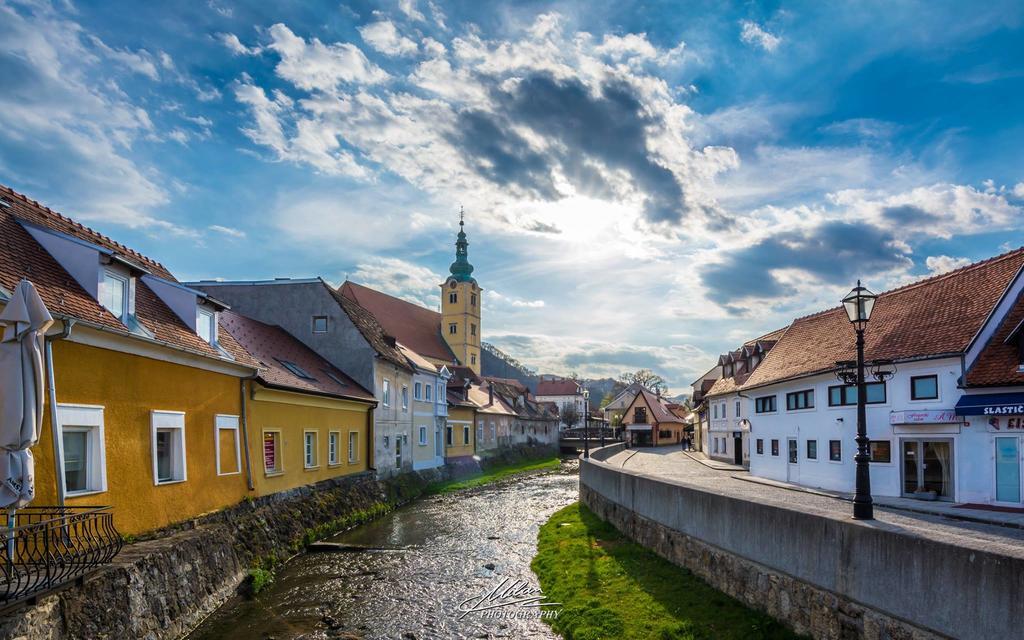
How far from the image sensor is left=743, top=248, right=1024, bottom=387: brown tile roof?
62.5ft

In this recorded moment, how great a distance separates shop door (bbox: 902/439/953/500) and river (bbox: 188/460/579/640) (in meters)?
11.8

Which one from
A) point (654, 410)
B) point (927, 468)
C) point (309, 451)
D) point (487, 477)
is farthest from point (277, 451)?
point (654, 410)

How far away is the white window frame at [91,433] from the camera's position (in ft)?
33.6

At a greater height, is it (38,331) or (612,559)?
(38,331)

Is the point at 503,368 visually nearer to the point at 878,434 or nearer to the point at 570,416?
the point at 570,416

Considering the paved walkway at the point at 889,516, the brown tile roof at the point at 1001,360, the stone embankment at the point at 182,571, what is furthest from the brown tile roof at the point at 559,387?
the brown tile roof at the point at 1001,360

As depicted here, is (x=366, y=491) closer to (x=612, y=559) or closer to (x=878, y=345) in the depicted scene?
(x=612, y=559)

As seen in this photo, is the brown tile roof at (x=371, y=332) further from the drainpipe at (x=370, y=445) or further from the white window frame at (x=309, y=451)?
the white window frame at (x=309, y=451)

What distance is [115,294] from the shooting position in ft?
41.6

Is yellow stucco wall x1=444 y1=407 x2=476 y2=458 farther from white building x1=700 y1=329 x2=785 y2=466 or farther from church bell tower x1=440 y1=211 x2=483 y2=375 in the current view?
church bell tower x1=440 y1=211 x2=483 y2=375

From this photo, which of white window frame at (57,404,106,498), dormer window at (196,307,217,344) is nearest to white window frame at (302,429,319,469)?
dormer window at (196,307,217,344)

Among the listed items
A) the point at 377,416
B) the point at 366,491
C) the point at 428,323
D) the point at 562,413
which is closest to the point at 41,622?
the point at 366,491

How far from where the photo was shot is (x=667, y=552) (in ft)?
44.1

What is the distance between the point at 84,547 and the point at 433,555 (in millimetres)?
8907
